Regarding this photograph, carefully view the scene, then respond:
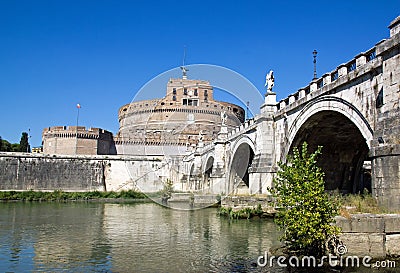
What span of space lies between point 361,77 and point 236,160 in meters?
19.9

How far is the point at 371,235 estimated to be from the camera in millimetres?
8484

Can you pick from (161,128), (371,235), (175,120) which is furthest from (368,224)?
(161,128)

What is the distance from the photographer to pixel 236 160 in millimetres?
32875

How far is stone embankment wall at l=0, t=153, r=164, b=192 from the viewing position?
48.8 metres

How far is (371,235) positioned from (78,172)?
159ft

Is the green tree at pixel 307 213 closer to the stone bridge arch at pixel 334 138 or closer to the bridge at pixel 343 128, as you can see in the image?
the bridge at pixel 343 128

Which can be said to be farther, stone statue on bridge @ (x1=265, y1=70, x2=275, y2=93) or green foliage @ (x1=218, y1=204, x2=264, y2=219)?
stone statue on bridge @ (x1=265, y1=70, x2=275, y2=93)

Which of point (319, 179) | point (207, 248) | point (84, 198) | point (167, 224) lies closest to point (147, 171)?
point (84, 198)

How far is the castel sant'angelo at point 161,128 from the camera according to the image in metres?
59.1

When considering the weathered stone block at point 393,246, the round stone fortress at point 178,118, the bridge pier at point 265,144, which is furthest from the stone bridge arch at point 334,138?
the round stone fortress at point 178,118

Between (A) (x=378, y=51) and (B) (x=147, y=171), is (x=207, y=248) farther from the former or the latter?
(B) (x=147, y=171)

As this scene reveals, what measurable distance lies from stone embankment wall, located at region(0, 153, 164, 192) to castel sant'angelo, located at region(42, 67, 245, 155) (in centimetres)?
552

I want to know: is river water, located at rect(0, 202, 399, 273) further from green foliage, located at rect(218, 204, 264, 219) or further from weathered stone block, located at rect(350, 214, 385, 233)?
weathered stone block, located at rect(350, 214, 385, 233)

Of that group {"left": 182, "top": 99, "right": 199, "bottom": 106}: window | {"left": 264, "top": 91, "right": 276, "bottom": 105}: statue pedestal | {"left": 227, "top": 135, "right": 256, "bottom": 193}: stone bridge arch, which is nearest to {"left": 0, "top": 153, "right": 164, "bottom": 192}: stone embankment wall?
{"left": 182, "top": 99, "right": 199, "bottom": 106}: window
